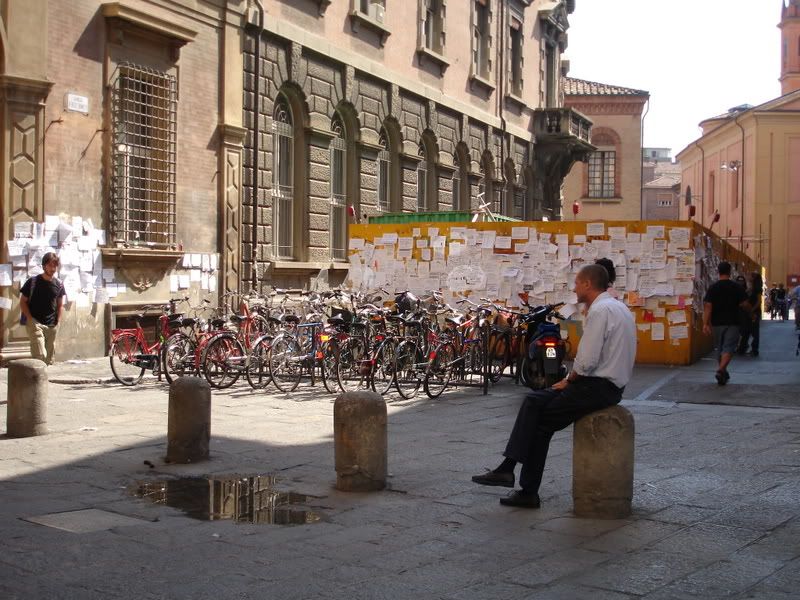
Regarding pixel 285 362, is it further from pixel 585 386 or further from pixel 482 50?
pixel 482 50

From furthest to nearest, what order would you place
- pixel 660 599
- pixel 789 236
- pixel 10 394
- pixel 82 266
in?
pixel 789 236, pixel 82 266, pixel 10 394, pixel 660 599

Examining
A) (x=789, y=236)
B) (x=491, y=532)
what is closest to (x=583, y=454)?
(x=491, y=532)

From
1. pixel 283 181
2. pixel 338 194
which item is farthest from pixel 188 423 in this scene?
pixel 338 194

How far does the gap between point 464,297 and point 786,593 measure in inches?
524

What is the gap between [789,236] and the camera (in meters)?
64.9

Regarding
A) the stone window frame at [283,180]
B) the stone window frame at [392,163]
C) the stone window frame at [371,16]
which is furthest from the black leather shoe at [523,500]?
the stone window frame at [392,163]

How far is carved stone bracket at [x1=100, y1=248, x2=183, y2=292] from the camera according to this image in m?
16.9

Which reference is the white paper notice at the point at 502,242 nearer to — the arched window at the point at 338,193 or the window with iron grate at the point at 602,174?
the arched window at the point at 338,193

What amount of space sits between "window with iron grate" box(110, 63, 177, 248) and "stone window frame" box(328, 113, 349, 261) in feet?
20.1

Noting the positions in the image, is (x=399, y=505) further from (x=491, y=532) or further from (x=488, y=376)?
(x=488, y=376)

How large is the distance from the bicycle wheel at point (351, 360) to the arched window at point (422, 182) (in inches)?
582

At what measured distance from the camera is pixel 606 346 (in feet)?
23.7

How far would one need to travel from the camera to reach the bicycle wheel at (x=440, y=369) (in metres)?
14.1

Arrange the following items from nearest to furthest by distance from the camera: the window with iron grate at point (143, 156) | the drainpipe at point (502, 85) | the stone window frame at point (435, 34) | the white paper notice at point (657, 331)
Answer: the window with iron grate at point (143, 156) → the white paper notice at point (657, 331) → the stone window frame at point (435, 34) → the drainpipe at point (502, 85)
